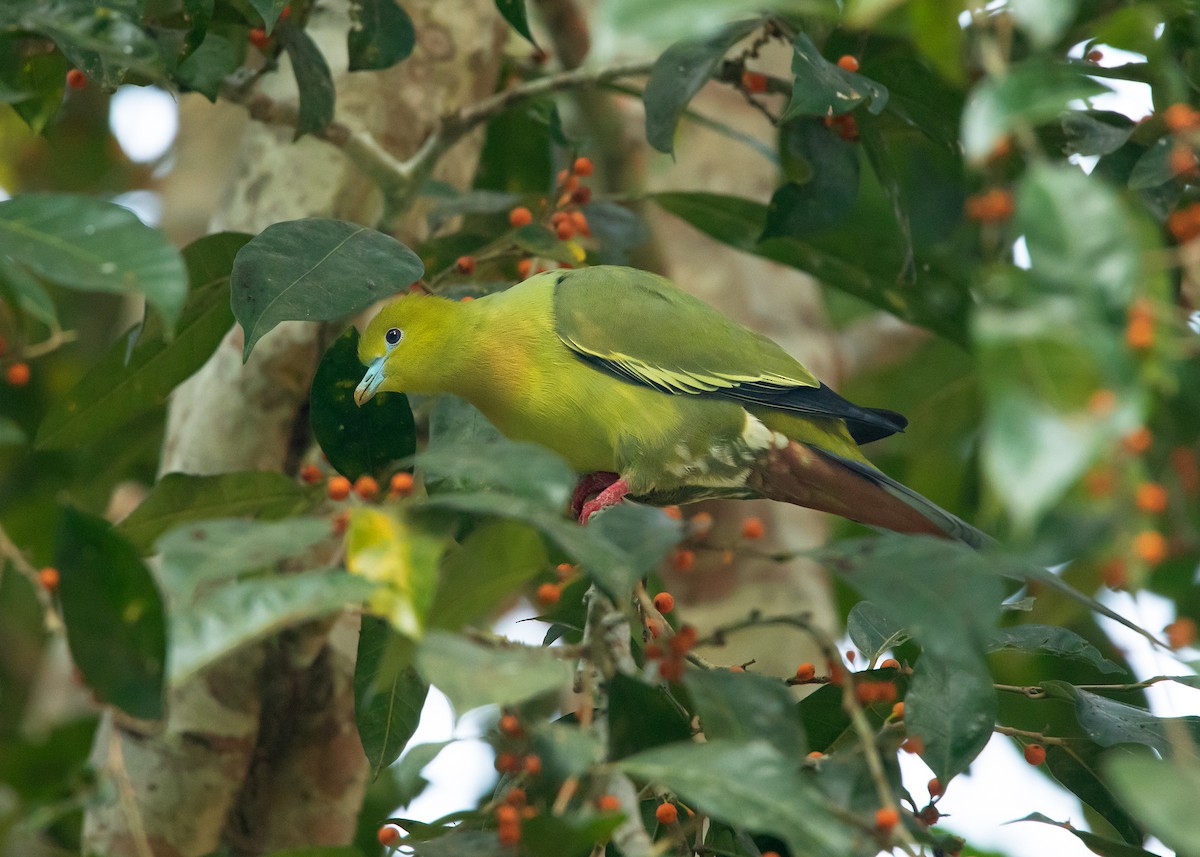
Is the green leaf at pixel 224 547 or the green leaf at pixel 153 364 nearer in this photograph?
the green leaf at pixel 224 547

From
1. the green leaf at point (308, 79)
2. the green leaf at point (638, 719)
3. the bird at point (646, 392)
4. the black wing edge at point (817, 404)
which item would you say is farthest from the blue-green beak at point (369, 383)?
the green leaf at point (638, 719)

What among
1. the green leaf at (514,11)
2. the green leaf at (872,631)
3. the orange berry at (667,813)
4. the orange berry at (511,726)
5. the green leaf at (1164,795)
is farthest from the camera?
the green leaf at (514,11)

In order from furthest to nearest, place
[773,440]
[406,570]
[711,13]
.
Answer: [773,440] < [406,570] < [711,13]

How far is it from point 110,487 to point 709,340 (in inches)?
78.9

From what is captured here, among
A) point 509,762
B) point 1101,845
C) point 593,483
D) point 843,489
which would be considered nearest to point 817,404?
point 843,489

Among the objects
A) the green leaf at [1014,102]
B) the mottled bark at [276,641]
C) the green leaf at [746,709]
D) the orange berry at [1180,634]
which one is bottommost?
the mottled bark at [276,641]

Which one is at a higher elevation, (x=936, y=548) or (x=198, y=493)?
(x=936, y=548)

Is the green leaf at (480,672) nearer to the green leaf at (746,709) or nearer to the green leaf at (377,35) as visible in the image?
the green leaf at (746,709)

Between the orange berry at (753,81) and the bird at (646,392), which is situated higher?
the orange berry at (753,81)

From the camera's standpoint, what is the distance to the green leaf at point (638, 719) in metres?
1.58

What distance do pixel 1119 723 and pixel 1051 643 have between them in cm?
20

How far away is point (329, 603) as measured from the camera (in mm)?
1191

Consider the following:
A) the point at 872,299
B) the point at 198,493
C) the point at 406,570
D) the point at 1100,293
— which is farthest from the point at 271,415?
the point at 1100,293

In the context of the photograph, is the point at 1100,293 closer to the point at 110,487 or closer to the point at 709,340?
the point at 709,340
